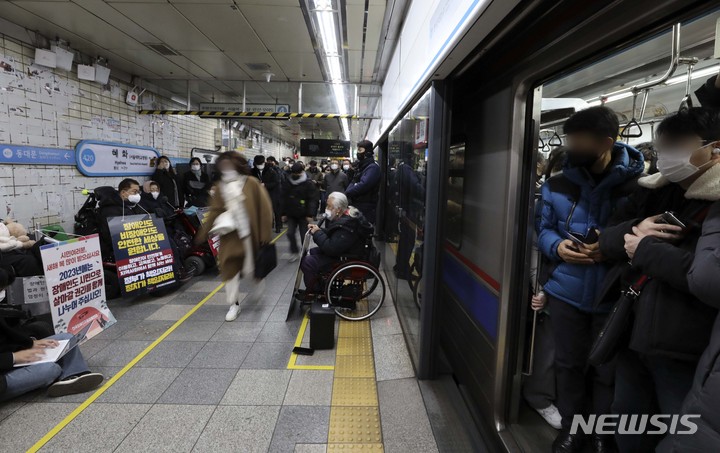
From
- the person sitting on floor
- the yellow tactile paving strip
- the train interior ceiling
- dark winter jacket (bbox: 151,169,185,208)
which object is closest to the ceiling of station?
dark winter jacket (bbox: 151,169,185,208)

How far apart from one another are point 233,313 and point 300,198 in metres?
2.34

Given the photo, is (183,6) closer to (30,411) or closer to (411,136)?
(411,136)

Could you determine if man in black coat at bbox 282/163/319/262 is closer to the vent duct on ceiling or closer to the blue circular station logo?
the vent duct on ceiling

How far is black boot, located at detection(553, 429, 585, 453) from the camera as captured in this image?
1751 mm

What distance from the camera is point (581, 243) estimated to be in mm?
1644

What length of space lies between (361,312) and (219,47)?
4.40 metres

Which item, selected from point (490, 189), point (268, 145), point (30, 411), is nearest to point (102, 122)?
point (30, 411)

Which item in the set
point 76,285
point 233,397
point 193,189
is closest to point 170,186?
point 193,189

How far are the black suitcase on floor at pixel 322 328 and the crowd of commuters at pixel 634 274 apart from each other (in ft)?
5.29

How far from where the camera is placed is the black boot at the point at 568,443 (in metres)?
1.75

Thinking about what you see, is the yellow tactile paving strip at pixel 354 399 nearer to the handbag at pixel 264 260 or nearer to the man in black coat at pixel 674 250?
the handbag at pixel 264 260

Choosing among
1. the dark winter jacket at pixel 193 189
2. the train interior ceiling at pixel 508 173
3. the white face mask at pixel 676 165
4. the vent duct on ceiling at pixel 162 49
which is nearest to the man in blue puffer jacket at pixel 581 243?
the train interior ceiling at pixel 508 173

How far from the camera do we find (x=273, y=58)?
19.2 feet

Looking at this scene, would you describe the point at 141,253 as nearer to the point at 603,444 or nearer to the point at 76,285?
the point at 76,285
